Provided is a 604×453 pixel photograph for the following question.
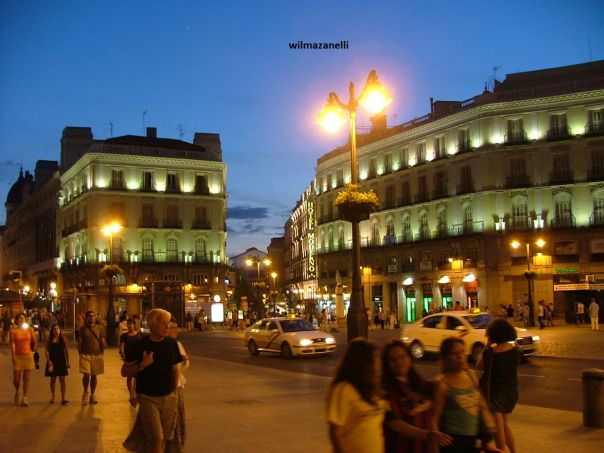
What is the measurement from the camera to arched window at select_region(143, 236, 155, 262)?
7144 cm

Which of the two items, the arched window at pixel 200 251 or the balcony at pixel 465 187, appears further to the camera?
the arched window at pixel 200 251

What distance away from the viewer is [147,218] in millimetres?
72188

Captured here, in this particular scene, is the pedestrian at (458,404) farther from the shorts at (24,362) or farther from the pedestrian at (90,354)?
the shorts at (24,362)

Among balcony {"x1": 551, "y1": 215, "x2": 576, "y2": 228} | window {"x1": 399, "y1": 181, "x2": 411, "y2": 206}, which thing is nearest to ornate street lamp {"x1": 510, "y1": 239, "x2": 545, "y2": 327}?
balcony {"x1": 551, "y1": 215, "x2": 576, "y2": 228}

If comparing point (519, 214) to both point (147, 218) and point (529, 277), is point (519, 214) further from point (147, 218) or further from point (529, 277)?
point (147, 218)

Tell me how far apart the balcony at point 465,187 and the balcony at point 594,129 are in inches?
351

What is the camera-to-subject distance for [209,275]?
7356 centimetres

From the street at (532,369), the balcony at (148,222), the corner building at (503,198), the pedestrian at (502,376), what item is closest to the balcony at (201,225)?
the balcony at (148,222)

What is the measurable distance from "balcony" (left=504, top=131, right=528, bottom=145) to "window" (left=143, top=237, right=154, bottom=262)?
3508cm

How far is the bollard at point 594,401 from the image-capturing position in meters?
10.3

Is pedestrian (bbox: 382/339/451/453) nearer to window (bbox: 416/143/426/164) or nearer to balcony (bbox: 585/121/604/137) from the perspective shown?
Answer: balcony (bbox: 585/121/604/137)

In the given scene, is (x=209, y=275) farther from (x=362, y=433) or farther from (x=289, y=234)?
(x=362, y=433)

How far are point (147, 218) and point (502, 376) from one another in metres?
66.4

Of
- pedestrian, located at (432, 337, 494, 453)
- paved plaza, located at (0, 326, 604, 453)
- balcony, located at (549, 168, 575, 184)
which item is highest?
balcony, located at (549, 168, 575, 184)
